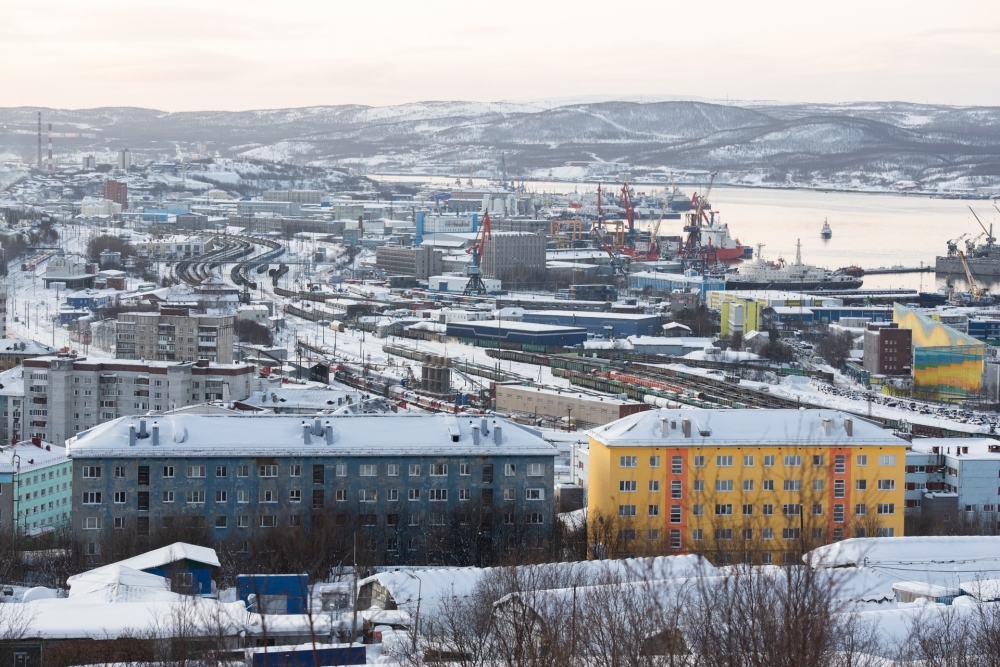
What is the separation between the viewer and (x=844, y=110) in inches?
2768

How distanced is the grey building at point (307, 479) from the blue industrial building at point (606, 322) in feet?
26.0

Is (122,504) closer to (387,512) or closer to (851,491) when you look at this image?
(387,512)

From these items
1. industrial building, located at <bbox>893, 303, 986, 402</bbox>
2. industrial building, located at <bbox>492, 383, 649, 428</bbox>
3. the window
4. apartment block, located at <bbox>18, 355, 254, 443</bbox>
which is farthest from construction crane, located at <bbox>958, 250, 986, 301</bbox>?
the window

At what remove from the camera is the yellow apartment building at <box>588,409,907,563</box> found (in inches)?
197

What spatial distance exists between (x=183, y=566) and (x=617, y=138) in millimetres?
58104

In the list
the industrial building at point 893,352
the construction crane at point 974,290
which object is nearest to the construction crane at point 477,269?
the construction crane at point 974,290

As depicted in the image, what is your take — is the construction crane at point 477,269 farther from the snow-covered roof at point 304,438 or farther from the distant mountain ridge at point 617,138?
the distant mountain ridge at point 617,138

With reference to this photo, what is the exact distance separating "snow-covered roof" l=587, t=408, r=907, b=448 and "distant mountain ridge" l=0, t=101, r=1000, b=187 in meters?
41.2

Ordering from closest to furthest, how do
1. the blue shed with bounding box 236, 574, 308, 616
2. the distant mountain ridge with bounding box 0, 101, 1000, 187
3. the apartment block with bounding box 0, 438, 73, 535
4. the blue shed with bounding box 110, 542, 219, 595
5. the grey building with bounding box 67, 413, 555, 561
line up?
the blue shed with bounding box 236, 574, 308, 616
the blue shed with bounding box 110, 542, 219, 595
the grey building with bounding box 67, 413, 555, 561
the apartment block with bounding box 0, 438, 73, 535
the distant mountain ridge with bounding box 0, 101, 1000, 187

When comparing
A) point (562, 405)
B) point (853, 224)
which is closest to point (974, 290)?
point (562, 405)

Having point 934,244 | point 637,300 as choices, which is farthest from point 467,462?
point 934,244

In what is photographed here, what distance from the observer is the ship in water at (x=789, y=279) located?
57.7ft

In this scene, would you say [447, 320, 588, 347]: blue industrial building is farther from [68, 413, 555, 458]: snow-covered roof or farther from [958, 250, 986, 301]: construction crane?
[68, 413, 555, 458]: snow-covered roof

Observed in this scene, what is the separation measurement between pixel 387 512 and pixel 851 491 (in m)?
1.41
